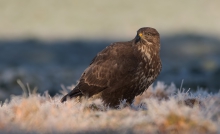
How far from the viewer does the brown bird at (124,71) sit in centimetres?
995

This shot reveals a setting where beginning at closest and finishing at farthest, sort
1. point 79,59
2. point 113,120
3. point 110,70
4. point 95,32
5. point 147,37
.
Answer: point 113,120 → point 110,70 → point 147,37 → point 79,59 → point 95,32

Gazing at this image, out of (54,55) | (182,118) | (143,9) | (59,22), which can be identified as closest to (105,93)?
(182,118)

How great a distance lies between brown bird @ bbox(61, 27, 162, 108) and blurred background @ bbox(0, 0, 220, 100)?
34.0 ft

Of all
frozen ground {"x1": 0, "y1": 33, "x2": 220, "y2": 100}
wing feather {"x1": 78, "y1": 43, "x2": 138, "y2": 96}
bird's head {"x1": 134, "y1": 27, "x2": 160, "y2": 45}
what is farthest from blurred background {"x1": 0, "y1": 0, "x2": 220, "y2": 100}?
bird's head {"x1": 134, "y1": 27, "x2": 160, "y2": 45}

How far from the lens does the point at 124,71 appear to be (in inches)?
392

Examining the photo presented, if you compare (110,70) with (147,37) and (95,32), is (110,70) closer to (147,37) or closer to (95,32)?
(147,37)

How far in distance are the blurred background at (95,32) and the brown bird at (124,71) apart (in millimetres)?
10365

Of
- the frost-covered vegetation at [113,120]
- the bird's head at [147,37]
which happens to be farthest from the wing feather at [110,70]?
the frost-covered vegetation at [113,120]

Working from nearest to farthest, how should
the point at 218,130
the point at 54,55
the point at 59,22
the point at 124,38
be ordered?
the point at 218,130
the point at 54,55
the point at 124,38
the point at 59,22

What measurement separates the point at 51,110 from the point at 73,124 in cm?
77

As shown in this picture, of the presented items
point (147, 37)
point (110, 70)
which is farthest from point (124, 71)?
point (147, 37)

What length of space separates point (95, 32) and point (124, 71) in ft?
103

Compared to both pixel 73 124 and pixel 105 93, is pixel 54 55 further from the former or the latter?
pixel 73 124

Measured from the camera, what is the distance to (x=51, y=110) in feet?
26.8
